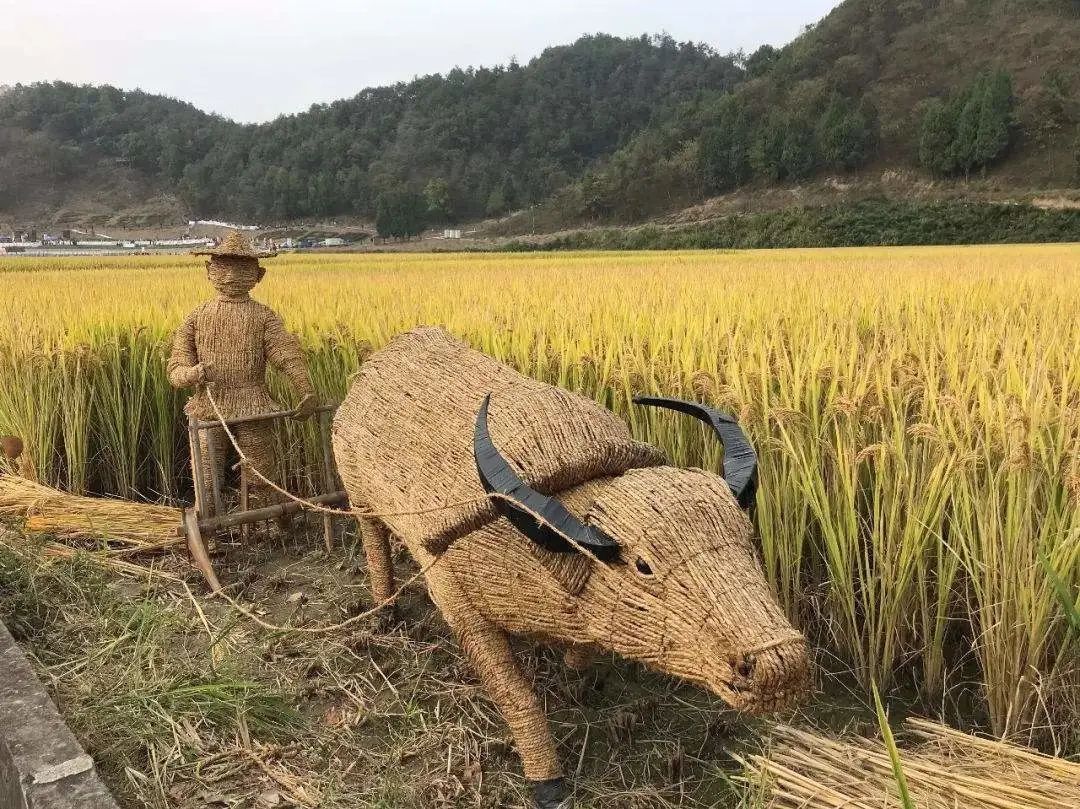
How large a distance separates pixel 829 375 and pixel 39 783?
8.91 feet

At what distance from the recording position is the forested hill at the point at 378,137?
80250 millimetres

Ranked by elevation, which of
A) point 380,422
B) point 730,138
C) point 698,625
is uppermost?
point 730,138

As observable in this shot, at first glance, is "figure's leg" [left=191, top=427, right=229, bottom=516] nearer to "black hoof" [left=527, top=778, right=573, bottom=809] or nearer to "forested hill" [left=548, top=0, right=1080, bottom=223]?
"black hoof" [left=527, top=778, right=573, bottom=809]

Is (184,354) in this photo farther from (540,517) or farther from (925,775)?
(925,775)

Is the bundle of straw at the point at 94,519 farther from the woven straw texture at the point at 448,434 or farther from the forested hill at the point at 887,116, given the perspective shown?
the forested hill at the point at 887,116

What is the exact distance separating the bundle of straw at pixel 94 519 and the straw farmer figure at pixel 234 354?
50cm

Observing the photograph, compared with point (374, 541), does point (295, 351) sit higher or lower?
higher

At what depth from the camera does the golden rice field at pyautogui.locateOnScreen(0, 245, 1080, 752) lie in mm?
2094

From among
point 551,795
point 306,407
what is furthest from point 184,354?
point 551,795

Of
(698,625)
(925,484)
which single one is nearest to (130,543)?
(698,625)

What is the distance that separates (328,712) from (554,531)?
1.52m

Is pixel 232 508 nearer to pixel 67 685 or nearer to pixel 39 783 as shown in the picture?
pixel 67 685

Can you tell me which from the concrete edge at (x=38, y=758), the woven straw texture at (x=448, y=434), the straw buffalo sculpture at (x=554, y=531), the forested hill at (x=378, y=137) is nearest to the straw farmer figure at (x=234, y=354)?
the woven straw texture at (x=448, y=434)

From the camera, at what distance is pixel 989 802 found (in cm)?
163
